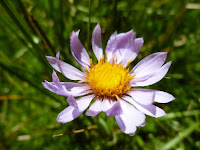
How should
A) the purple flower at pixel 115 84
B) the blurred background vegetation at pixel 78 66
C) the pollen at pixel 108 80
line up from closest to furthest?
the purple flower at pixel 115 84
the pollen at pixel 108 80
the blurred background vegetation at pixel 78 66

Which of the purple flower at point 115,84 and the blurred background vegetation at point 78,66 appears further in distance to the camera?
the blurred background vegetation at point 78,66

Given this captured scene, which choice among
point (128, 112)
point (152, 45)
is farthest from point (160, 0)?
point (128, 112)

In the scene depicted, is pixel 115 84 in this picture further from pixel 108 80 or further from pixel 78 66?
pixel 78 66

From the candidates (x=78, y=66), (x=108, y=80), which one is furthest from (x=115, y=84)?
(x=78, y=66)

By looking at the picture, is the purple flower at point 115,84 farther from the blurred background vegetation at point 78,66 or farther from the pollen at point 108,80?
the blurred background vegetation at point 78,66

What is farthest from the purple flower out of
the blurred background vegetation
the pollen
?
the blurred background vegetation

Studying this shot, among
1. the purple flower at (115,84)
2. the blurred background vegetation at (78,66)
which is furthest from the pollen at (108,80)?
the blurred background vegetation at (78,66)

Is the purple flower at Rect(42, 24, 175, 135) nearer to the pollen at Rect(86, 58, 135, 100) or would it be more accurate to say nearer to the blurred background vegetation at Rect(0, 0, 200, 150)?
the pollen at Rect(86, 58, 135, 100)
